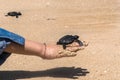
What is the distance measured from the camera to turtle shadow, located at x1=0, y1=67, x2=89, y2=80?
512cm

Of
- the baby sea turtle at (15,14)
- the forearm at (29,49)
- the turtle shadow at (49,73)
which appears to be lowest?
the turtle shadow at (49,73)

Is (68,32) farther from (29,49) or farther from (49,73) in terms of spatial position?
(29,49)

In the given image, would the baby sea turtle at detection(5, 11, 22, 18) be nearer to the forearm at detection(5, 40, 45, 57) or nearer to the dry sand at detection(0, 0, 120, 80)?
the dry sand at detection(0, 0, 120, 80)

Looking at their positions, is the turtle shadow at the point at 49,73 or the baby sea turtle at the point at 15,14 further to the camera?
the baby sea turtle at the point at 15,14

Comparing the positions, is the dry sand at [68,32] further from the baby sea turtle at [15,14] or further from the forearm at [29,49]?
the forearm at [29,49]

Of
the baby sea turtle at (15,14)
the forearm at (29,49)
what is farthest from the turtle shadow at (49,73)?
the baby sea turtle at (15,14)

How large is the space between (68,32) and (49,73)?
6.32 feet

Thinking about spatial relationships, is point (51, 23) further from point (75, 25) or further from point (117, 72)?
point (117, 72)

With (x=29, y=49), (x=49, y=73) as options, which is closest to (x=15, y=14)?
(x=49, y=73)

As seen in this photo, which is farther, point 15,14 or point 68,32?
point 15,14

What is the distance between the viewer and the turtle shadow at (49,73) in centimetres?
512

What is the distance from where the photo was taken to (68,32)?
7.06 metres

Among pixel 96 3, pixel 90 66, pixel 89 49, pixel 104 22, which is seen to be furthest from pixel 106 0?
pixel 90 66

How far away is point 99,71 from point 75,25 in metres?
2.48
